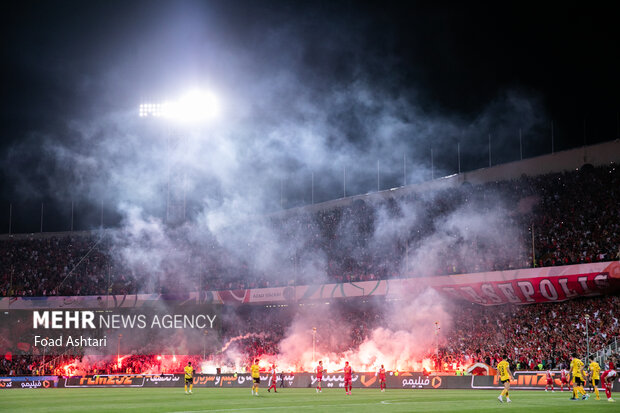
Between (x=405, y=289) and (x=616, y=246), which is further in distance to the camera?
(x=405, y=289)

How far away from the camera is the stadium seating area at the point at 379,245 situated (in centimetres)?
4625

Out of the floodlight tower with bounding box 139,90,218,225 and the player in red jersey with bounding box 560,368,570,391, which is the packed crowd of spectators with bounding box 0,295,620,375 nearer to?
the player in red jersey with bounding box 560,368,570,391

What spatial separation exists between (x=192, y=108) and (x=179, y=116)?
4.15 ft

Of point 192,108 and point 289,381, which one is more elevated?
point 192,108

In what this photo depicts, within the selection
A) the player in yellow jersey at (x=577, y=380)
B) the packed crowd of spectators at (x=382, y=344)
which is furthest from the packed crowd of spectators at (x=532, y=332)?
the player in yellow jersey at (x=577, y=380)

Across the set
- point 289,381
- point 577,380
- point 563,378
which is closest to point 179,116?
point 289,381

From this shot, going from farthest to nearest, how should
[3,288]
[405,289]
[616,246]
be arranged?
[3,288]
[405,289]
[616,246]

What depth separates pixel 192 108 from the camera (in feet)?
188

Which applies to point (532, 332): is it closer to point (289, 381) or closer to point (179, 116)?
point (289, 381)

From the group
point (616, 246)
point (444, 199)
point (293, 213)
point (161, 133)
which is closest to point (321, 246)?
point (293, 213)

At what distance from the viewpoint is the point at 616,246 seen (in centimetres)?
4156

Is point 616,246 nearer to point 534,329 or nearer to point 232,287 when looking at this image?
point 534,329

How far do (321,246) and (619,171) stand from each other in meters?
24.6

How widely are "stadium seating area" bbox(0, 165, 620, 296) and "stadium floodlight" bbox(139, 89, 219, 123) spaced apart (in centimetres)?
1236
